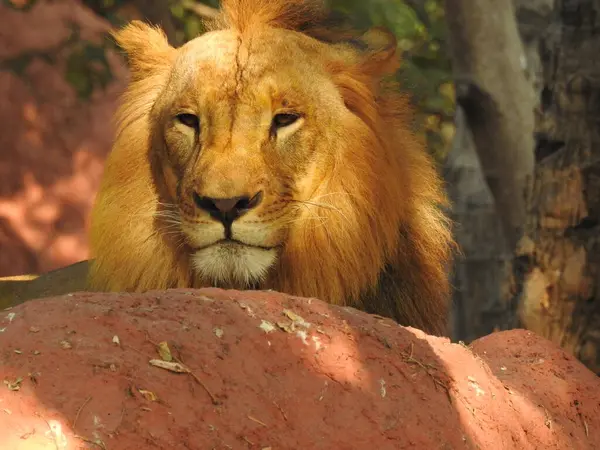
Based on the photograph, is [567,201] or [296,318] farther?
[567,201]

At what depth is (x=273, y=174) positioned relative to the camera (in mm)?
4336

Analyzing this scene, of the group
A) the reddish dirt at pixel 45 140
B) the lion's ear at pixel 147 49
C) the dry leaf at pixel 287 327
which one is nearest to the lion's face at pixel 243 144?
the lion's ear at pixel 147 49

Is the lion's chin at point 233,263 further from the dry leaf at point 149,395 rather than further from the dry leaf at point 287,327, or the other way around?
the dry leaf at point 149,395

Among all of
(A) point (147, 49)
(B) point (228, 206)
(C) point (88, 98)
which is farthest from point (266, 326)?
(C) point (88, 98)

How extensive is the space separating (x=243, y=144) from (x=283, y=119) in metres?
0.21

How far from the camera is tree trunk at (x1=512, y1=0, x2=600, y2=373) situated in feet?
15.5

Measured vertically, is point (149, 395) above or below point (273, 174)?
above

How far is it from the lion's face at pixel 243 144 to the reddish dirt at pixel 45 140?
3.50 metres

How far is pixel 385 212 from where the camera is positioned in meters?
4.63

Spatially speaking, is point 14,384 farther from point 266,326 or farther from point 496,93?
point 496,93

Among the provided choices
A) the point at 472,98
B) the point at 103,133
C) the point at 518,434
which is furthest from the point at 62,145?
the point at 518,434

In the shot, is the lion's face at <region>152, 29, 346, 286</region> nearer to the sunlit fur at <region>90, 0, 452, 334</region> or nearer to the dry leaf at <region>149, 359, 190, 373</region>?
the sunlit fur at <region>90, 0, 452, 334</region>

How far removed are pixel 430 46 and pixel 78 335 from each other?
25.6 ft

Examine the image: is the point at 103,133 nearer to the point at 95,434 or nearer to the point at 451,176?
the point at 451,176
